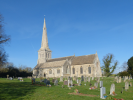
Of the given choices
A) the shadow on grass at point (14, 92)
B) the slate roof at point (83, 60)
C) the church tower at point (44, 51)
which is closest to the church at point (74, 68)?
the slate roof at point (83, 60)

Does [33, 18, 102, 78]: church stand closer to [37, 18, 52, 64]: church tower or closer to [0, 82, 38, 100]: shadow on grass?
[37, 18, 52, 64]: church tower

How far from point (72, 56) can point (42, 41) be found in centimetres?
1689

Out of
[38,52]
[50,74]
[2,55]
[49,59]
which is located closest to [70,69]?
[50,74]

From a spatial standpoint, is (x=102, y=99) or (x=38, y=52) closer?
(x=102, y=99)

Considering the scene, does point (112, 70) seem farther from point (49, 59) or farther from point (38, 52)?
point (38, 52)

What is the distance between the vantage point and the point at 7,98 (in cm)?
1016

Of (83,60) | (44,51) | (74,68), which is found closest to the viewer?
(83,60)

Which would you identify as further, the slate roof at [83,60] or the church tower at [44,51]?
the church tower at [44,51]

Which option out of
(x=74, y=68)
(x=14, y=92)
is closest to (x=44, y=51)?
(x=74, y=68)

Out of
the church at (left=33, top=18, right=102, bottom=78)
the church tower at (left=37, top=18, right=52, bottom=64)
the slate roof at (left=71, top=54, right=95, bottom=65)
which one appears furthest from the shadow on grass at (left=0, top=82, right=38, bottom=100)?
the church tower at (left=37, top=18, right=52, bottom=64)

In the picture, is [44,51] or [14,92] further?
[44,51]

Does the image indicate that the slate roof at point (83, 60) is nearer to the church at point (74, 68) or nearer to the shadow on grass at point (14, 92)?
the church at point (74, 68)

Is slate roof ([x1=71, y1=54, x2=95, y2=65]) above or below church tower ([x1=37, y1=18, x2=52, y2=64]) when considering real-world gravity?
below

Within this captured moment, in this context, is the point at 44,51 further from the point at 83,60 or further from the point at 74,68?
the point at 83,60
